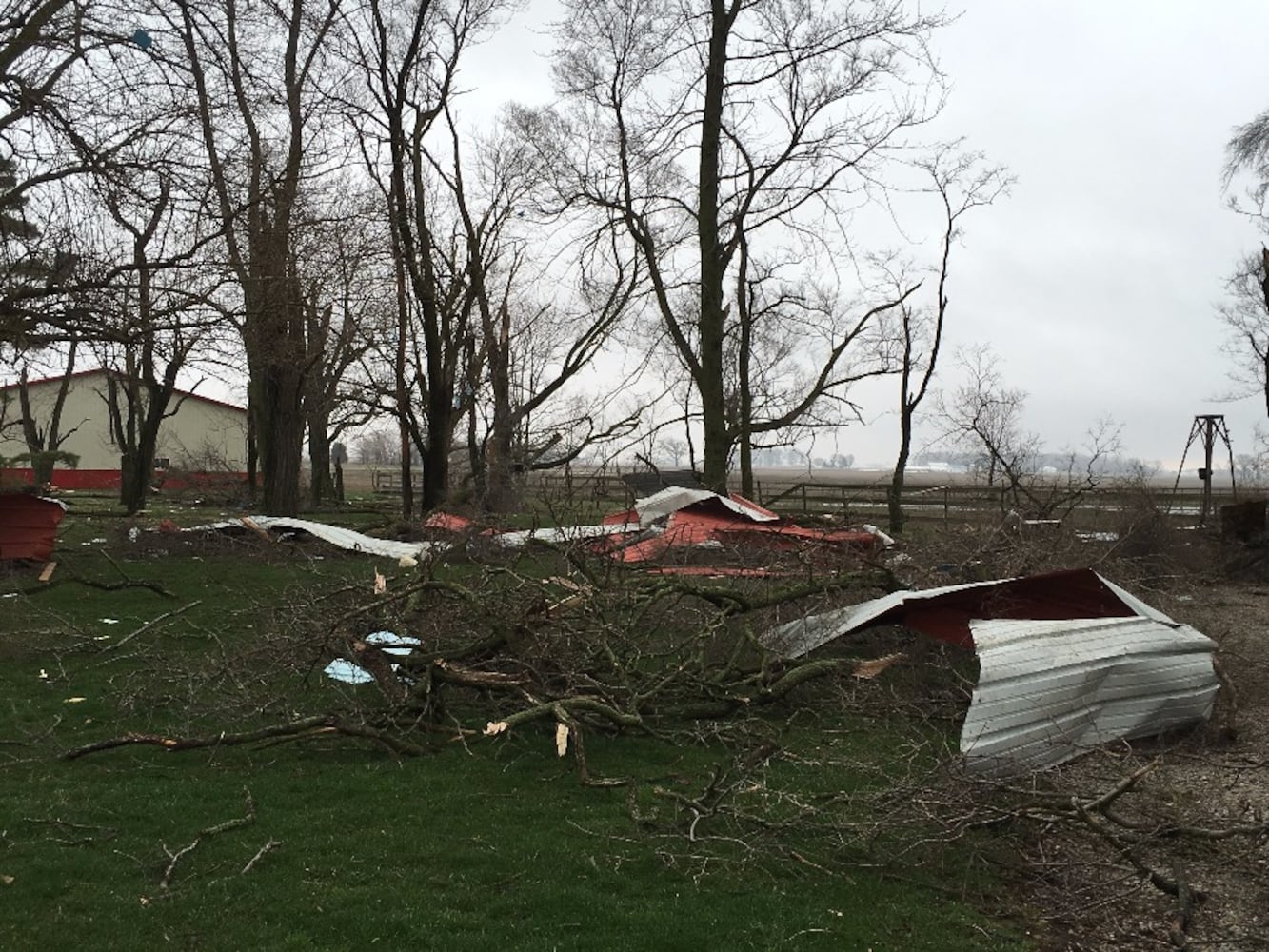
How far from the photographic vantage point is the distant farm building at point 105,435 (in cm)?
4838

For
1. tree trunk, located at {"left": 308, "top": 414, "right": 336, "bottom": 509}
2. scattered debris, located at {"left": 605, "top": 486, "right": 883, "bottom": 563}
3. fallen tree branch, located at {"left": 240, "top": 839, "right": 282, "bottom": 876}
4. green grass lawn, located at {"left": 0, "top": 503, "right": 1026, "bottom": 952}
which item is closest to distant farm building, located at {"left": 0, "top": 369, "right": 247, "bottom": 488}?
tree trunk, located at {"left": 308, "top": 414, "right": 336, "bottom": 509}

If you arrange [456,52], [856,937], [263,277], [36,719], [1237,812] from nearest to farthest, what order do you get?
[856,937] → [1237,812] → [36,719] → [263,277] → [456,52]

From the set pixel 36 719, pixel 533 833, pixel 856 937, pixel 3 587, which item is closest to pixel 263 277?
pixel 3 587

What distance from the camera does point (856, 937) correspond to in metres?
3.82

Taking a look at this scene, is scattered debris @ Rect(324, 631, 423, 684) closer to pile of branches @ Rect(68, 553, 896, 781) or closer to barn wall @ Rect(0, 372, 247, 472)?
pile of branches @ Rect(68, 553, 896, 781)

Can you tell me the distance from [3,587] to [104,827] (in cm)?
817

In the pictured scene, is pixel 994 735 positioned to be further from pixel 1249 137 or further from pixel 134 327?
pixel 1249 137

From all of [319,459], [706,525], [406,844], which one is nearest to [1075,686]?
[406,844]

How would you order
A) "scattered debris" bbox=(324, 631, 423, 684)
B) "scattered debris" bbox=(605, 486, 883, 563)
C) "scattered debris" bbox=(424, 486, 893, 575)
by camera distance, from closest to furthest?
"scattered debris" bbox=(324, 631, 423, 684) → "scattered debris" bbox=(424, 486, 893, 575) → "scattered debris" bbox=(605, 486, 883, 563)

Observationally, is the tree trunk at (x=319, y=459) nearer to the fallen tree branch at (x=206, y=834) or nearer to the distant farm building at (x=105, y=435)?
the distant farm building at (x=105, y=435)

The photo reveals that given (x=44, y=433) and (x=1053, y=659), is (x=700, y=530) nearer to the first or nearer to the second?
(x=1053, y=659)

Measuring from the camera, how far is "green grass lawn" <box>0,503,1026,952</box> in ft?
12.6

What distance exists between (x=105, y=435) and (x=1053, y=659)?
52667 millimetres

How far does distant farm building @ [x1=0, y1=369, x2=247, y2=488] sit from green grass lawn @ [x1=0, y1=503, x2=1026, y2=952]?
40.7 metres
